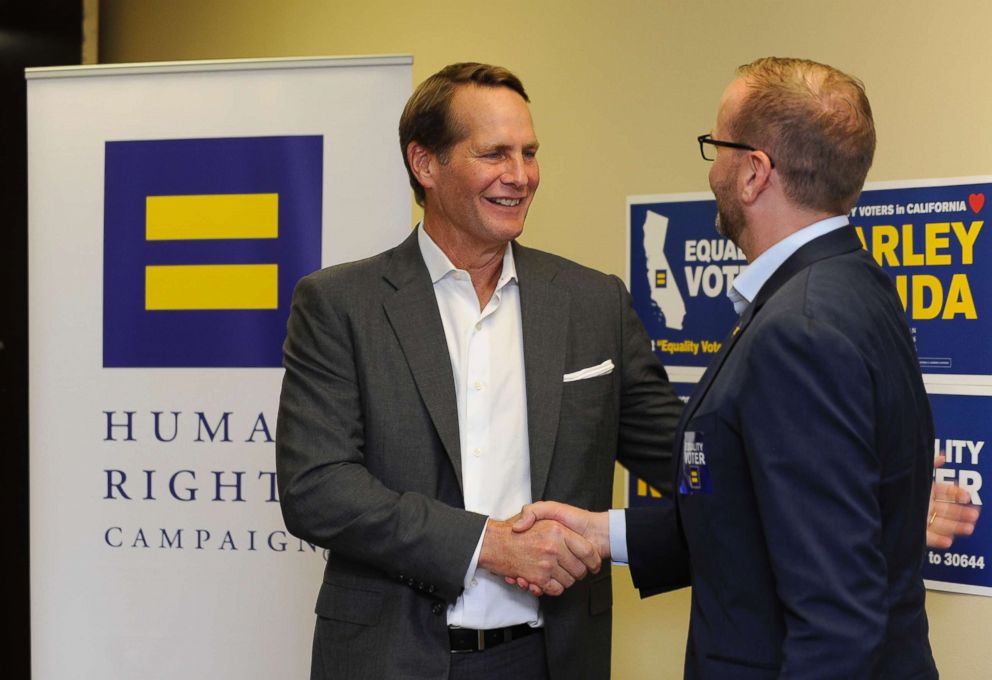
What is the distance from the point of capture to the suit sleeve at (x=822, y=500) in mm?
1312

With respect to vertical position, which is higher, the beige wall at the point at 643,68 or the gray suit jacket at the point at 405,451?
the beige wall at the point at 643,68

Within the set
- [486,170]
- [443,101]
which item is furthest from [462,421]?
[443,101]

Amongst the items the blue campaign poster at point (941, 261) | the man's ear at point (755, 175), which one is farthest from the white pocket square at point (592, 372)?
the blue campaign poster at point (941, 261)

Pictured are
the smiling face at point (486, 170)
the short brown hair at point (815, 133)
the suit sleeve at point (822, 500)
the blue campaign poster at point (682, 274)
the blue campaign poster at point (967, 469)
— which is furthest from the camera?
the blue campaign poster at point (682, 274)

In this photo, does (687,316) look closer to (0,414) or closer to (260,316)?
(260,316)

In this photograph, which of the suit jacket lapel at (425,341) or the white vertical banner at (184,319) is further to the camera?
the white vertical banner at (184,319)

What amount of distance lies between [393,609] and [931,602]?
5.38 feet

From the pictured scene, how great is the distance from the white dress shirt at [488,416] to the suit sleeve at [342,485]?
0.29 ft

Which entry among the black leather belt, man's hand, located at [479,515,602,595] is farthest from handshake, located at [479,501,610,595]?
the black leather belt

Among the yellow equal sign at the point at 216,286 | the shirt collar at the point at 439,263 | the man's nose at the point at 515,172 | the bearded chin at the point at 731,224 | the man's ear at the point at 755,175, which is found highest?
the man's nose at the point at 515,172

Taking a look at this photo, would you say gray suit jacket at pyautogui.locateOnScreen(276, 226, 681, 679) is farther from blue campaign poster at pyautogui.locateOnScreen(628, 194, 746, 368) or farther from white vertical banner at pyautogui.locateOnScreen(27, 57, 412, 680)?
blue campaign poster at pyautogui.locateOnScreen(628, 194, 746, 368)

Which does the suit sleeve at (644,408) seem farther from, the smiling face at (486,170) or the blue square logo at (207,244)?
the blue square logo at (207,244)

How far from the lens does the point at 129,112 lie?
9.78 ft

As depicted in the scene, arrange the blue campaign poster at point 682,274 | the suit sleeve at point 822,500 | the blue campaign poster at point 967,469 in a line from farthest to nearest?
the blue campaign poster at point 682,274
the blue campaign poster at point 967,469
the suit sleeve at point 822,500
